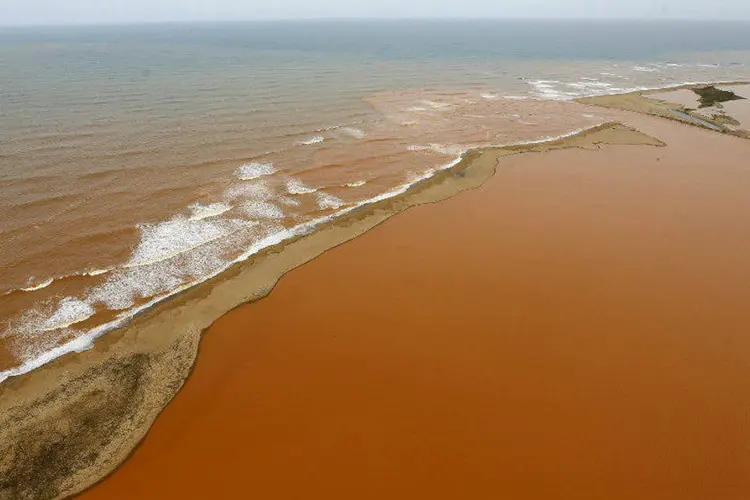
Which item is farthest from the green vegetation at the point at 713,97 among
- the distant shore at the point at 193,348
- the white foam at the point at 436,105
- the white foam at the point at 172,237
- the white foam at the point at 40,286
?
the white foam at the point at 40,286

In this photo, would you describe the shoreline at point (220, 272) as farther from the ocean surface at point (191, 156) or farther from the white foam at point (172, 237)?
the white foam at point (172, 237)

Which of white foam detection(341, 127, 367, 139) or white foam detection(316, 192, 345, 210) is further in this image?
white foam detection(341, 127, 367, 139)

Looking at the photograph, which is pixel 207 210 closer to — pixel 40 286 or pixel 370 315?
pixel 40 286

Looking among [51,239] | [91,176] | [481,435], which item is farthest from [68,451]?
[91,176]

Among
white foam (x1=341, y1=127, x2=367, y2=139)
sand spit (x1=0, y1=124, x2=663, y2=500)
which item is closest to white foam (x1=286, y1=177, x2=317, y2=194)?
sand spit (x1=0, y1=124, x2=663, y2=500)

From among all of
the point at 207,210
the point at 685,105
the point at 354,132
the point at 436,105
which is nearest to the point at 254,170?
the point at 207,210

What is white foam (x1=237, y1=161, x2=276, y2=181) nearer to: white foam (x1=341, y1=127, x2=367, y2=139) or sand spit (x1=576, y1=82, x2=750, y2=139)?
white foam (x1=341, y1=127, x2=367, y2=139)
